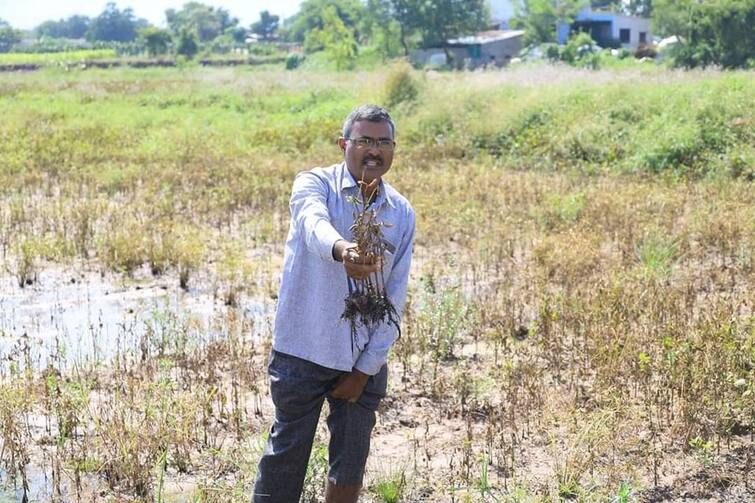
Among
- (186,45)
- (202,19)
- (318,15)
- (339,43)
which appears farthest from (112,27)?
(339,43)

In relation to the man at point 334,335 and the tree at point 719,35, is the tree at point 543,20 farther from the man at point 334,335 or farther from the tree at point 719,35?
the man at point 334,335

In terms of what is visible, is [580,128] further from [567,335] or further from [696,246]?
[567,335]

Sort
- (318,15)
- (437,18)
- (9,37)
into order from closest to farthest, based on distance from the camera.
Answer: (437,18) → (318,15) → (9,37)

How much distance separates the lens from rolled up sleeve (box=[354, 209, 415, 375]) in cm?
322

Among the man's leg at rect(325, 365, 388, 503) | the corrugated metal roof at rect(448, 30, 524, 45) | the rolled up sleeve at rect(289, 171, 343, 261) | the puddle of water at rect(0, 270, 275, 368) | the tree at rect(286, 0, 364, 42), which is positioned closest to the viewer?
the rolled up sleeve at rect(289, 171, 343, 261)

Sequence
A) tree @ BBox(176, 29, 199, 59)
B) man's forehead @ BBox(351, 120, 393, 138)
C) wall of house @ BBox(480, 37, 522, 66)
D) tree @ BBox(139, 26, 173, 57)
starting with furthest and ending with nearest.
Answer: tree @ BBox(139, 26, 173, 57), tree @ BBox(176, 29, 199, 59), wall of house @ BBox(480, 37, 522, 66), man's forehead @ BBox(351, 120, 393, 138)

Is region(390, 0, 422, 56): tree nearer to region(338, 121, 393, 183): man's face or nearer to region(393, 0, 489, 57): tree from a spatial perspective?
region(393, 0, 489, 57): tree

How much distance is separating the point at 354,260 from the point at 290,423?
0.75 metres

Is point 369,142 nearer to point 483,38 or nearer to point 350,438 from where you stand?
point 350,438

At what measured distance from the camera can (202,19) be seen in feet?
485

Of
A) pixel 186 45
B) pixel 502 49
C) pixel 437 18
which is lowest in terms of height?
pixel 502 49

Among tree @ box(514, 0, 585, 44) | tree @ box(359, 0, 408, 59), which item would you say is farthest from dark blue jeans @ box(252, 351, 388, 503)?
tree @ box(514, 0, 585, 44)

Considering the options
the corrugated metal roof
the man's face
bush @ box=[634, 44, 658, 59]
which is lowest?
the man's face

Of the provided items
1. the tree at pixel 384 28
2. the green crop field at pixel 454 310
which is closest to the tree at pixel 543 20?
the tree at pixel 384 28
